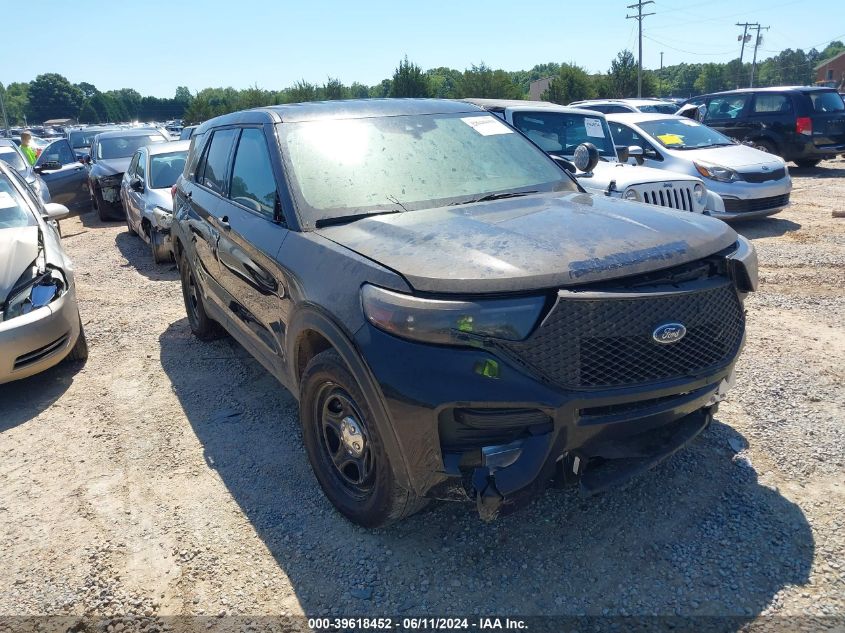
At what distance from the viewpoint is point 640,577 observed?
259cm

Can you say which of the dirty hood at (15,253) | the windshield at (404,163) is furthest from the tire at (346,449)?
the dirty hood at (15,253)

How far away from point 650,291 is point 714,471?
1333mm

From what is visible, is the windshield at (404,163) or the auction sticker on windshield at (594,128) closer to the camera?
the windshield at (404,163)

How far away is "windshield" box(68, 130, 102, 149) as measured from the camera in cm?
2017

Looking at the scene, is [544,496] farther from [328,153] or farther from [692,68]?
[692,68]

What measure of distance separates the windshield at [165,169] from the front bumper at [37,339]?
15.5 feet

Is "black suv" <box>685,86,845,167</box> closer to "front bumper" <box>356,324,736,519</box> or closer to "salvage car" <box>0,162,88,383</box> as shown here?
"front bumper" <box>356,324,736,519</box>

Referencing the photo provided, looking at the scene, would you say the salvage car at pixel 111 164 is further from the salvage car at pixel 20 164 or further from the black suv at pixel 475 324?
the black suv at pixel 475 324

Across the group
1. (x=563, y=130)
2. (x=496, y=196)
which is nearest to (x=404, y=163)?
(x=496, y=196)

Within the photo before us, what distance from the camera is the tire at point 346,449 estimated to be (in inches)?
103

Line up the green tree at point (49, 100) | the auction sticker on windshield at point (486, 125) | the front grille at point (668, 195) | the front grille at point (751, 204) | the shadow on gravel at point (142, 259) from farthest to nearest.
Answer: the green tree at point (49, 100) → the front grille at point (751, 204) → the shadow on gravel at point (142, 259) → the front grille at point (668, 195) → the auction sticker on windshield at point (486, 125)

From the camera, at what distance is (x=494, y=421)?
2314 millimetres

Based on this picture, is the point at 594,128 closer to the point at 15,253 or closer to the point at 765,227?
the point at 765,227

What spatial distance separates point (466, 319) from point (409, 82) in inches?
1546
